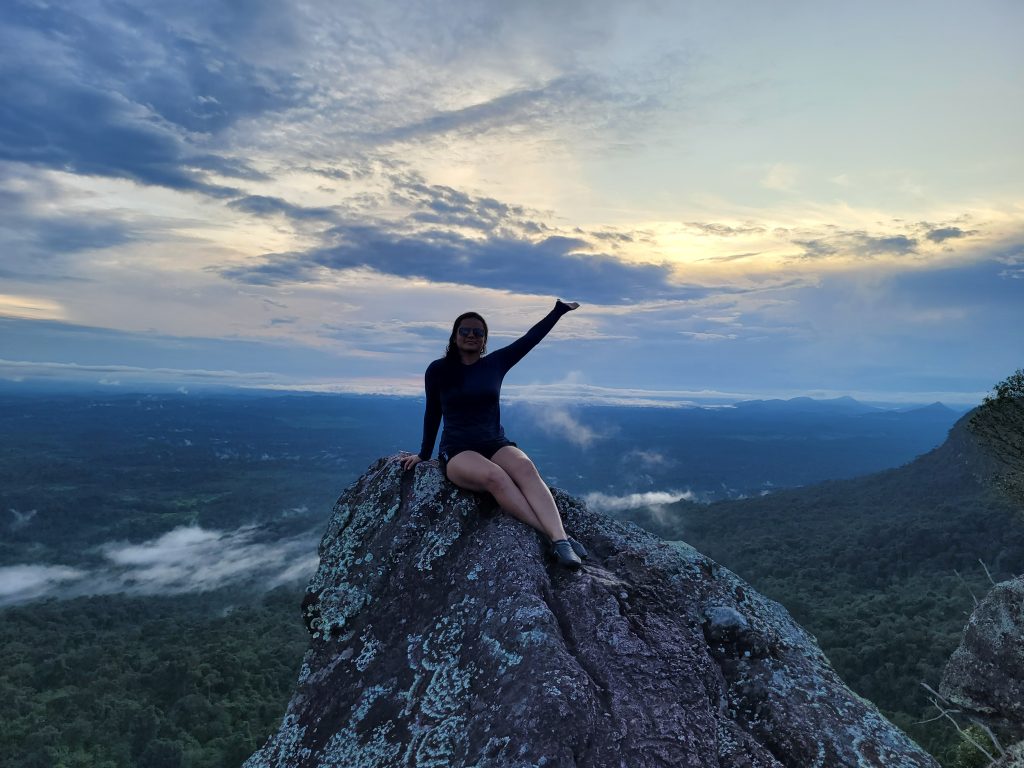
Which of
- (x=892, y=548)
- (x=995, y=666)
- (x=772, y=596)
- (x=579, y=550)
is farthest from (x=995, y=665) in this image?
(x=892, y=548)

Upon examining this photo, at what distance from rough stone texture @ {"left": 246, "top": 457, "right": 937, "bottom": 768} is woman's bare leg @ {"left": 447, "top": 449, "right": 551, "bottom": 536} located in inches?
6.1

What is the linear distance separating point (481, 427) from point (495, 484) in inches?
39.8

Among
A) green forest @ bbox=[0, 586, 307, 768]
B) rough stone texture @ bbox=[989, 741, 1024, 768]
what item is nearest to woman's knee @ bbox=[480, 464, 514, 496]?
rough stone texture @ bbox=[989, 741, 1024, 768]

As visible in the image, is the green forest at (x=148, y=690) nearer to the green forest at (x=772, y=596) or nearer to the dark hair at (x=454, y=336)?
the green forest at (x=772, y=596)

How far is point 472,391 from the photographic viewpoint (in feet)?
27.1

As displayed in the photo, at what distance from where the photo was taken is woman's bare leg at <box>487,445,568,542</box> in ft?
23.7

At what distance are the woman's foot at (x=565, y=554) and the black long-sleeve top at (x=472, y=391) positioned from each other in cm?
176

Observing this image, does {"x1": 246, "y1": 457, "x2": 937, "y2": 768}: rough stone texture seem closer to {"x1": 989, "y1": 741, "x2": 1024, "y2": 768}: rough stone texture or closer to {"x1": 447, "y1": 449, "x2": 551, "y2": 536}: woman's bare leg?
{"x1": 447, "y1": 449, "x2": 551, "y2": 536}: woman's bare leg

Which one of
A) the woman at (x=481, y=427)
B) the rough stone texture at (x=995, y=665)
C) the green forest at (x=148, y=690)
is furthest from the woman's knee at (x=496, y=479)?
the green forest at (x=148, y=690)

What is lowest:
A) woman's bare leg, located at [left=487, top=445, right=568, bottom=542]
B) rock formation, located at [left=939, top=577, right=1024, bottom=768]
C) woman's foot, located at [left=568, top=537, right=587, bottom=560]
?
rock formation, located at [left=939, top=577, right=1024, bottom=768]

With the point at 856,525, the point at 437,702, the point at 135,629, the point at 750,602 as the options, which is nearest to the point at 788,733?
the point at 750,602

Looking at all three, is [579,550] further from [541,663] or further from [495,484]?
[541,663]

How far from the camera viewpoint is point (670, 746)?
5020 millimetres

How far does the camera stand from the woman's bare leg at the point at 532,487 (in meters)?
7.24
